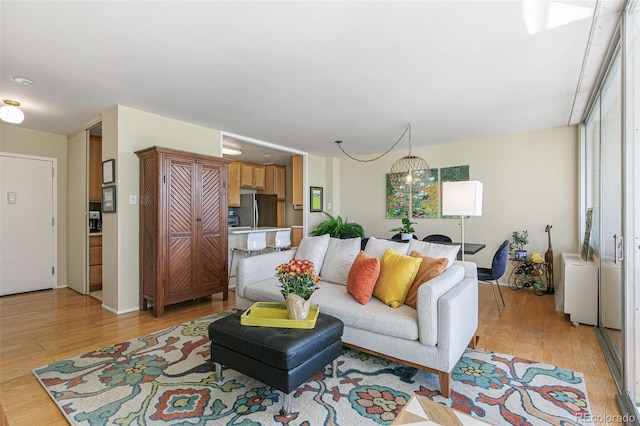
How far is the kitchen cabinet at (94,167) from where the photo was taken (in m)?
4.59

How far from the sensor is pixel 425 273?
2.36 meters

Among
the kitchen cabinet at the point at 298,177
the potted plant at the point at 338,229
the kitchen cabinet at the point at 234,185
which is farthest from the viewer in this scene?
the kitchen cabinet at the point at 234,185

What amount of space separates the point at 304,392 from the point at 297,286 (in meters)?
0.66

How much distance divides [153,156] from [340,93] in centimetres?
221

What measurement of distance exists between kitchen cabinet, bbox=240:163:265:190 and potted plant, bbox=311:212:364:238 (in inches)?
75.7

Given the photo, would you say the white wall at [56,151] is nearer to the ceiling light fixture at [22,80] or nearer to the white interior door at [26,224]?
the white interior door at [26,224]

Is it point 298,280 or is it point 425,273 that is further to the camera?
point 425,273

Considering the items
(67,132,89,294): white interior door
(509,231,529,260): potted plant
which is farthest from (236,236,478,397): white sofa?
(67,132,89,294): white interior door

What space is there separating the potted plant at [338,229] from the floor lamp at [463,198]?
10.6ft

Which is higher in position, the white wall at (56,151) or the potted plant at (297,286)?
the white wall at (56,151)

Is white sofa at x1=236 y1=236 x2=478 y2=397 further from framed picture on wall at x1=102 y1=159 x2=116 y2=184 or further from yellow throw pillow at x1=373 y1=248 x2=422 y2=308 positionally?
framed picture on wall at x1=102 y1=159 x2=116 y2=184

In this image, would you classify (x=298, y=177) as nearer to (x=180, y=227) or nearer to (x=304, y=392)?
(x=180, y=227)

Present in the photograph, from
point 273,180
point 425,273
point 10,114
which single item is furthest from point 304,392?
point 273,180

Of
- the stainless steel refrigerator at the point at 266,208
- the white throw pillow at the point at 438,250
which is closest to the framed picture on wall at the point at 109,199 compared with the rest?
the white throw pillow at the point at 438,250
